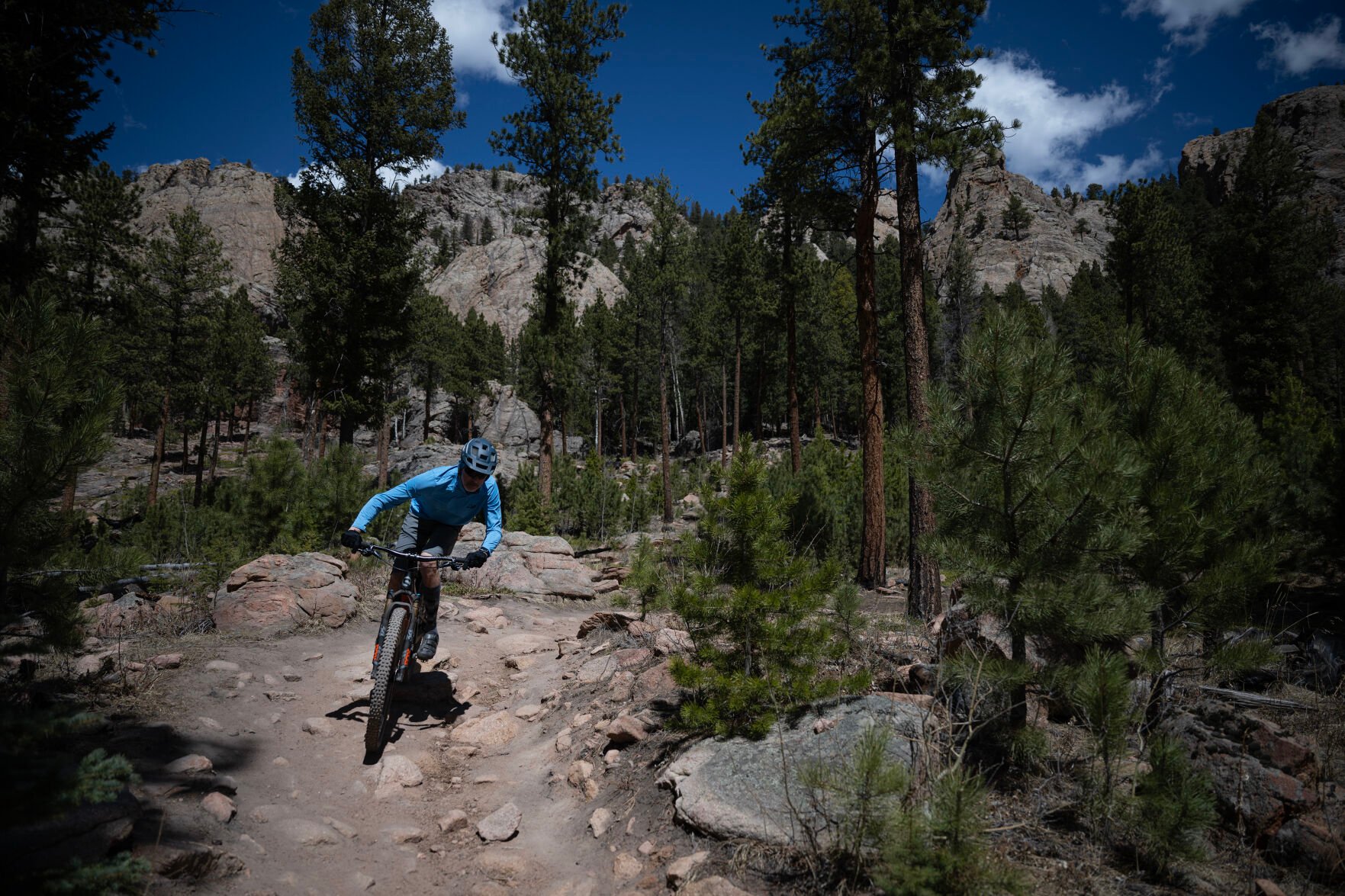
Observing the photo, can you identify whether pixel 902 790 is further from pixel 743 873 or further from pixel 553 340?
pixel 553 340

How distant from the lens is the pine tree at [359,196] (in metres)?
15.9

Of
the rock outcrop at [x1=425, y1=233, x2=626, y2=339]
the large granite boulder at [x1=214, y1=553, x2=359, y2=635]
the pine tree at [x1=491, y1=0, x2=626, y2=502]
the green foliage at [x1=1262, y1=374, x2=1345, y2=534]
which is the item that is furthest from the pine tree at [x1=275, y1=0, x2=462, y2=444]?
the rock outcrop at [x1=425, y1=233, x2=626, y2=339]

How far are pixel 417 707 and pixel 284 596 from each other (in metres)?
2.94

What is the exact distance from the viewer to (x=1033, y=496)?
346 cm

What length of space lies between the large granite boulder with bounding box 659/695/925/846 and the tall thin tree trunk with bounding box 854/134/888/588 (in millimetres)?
6622

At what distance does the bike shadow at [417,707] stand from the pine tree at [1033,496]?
4.45 m

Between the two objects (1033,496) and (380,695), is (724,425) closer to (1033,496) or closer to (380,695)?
(380,695)

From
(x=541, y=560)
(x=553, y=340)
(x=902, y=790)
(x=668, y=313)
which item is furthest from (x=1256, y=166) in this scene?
(x=902, y=790)

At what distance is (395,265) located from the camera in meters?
16.5

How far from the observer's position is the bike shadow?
5035mm

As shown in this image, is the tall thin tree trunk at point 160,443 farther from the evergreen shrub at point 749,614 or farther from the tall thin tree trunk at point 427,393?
the evergreen shrub at point 749,614

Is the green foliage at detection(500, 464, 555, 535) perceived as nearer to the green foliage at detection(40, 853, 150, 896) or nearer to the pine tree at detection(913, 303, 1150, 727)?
the pine tree at detection(913, 303, 1150, 727)

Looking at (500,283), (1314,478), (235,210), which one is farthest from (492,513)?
(235,210)

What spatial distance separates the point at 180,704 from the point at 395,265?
14.4 m
